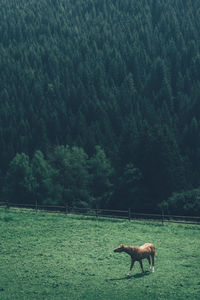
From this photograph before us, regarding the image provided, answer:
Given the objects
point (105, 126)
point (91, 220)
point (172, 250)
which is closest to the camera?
point (172, 250)

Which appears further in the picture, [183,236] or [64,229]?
[64,229]

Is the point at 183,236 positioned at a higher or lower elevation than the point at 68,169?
lower

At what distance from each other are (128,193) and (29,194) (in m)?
43.4

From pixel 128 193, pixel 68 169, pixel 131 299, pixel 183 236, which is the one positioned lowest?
pixel 131 299

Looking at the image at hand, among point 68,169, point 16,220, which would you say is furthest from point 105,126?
point 16,220

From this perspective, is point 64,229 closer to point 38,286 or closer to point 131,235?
Result: point 131,235

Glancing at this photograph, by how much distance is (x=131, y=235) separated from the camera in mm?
41781

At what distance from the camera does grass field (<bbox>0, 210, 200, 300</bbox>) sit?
27609 mm

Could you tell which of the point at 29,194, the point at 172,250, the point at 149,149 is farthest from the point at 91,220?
the point at 29,194

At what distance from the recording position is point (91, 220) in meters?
50.2

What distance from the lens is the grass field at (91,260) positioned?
27.6 m

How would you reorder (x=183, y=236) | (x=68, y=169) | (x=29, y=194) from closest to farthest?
(x=183, y=236), (x=68, y=169), (x=29, y=194)

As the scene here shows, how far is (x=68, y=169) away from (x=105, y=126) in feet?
280

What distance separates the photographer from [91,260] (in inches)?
1335
